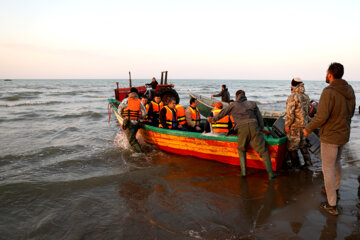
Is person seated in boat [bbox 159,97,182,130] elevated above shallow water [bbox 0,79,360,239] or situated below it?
above

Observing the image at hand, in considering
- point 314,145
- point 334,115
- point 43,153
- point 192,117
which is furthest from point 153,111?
point 334,115

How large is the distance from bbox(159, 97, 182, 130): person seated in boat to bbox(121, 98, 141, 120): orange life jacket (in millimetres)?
976

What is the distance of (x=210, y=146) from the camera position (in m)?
6.08

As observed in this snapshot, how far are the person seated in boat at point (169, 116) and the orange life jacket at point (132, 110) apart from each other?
3.20ft

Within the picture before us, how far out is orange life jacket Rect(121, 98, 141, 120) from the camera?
7.34 m

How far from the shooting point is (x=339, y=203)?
4004mm

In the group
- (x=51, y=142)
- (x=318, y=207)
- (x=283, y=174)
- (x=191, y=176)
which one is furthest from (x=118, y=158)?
(x=318, y=207)

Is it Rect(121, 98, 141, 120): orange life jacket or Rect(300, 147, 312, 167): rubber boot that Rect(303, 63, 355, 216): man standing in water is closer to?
Rect(300, 147, 312, 167): rubber boot

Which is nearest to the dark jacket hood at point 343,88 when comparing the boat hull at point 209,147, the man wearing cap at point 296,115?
the man wearing cap at point 296,115

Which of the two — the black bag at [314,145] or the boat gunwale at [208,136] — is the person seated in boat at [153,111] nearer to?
the boat gunwale at [208,136]

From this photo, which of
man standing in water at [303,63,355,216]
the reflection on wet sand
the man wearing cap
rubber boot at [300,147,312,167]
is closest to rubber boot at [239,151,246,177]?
the reflection on wet sand

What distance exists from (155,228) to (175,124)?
12.0 feet

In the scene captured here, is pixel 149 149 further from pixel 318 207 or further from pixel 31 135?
pixel 31 135

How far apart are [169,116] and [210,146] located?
1.57m
